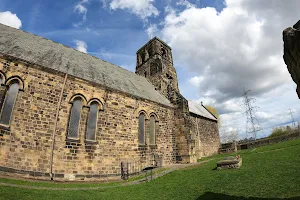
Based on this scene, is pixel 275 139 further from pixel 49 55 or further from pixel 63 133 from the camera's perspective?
pixel 49 55

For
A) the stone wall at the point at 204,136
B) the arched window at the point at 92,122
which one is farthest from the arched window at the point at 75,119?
the stone wall at the point at 204,136

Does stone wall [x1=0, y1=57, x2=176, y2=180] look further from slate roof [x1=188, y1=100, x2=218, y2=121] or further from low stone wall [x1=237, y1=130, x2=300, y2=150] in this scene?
low stone wall [x1=237, y1=130, x2=300, y2=150]

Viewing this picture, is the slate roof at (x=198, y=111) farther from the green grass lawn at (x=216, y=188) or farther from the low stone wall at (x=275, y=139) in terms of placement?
the green grass lawn at (x=216, y=188)

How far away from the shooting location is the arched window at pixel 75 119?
463 inches

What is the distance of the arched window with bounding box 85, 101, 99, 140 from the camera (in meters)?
12.5

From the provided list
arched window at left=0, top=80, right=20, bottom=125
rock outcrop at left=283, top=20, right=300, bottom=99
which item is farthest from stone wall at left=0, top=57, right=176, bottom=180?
rock outcrop at left=283, top=20, right=300, bottom=99

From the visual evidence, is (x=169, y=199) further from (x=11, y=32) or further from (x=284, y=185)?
(x=11, y=32)

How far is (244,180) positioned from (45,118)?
11152 mm

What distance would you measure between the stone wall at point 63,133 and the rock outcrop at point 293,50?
37.8ft

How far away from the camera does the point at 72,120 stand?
11.9 meters

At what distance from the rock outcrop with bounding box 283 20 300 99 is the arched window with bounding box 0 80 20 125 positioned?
12.3 meters

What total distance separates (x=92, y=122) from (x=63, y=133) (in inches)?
84.2

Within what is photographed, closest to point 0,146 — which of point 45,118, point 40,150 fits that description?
point 40,150

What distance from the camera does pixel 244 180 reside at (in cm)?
782
